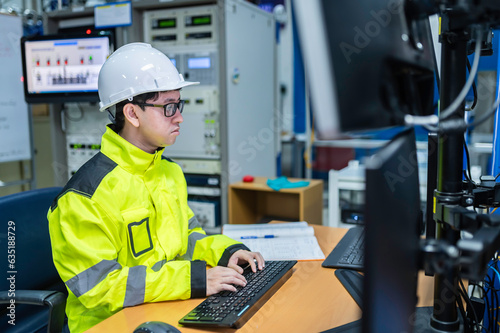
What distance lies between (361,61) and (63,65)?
2887 millimetres

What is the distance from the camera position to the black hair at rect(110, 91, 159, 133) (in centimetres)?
125

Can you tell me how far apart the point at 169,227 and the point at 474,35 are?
3.09 ft

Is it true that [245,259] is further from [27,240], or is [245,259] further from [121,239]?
[27,240]

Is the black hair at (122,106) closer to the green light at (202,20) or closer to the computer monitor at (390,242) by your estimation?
the computer monitor at (390,242)

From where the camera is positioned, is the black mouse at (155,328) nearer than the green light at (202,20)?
Yes

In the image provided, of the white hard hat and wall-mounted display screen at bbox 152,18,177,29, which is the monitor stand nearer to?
the white hard hat

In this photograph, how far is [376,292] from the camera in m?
0.52

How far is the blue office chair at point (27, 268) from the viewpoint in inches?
46.1

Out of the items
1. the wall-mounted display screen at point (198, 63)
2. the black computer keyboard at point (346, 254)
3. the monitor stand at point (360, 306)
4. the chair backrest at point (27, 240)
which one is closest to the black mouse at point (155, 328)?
the monitor stand at point (360, 306)

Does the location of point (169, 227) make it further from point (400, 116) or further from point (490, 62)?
point (490, 62)

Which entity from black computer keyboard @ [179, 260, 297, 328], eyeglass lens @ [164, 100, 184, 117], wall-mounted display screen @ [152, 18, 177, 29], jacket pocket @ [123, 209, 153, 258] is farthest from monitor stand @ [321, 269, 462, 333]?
wall-mounted display screen @ [152, 18, 177, 29]

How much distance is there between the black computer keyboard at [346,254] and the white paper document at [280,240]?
47mm

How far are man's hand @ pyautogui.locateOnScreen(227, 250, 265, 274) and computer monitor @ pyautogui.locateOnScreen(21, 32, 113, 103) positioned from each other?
2.06 metres

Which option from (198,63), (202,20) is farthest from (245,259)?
(202,20)
